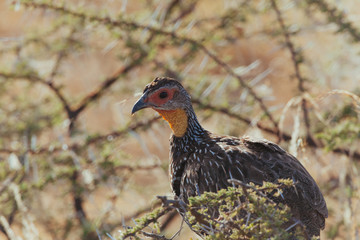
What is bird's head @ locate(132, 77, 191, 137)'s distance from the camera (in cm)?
301

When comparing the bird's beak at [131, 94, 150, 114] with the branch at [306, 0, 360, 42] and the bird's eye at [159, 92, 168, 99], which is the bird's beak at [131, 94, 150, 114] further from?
the branch at [306, 0, 360, 42]

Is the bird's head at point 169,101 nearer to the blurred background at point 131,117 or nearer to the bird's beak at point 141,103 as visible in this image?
the bird's beak at point 141,103

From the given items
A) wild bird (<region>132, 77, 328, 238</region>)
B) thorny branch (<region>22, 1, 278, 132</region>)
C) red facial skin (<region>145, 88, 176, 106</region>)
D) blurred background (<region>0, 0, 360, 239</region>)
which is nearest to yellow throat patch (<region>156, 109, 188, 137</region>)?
wild bird (<region>132, 77, 328, 238</region>)

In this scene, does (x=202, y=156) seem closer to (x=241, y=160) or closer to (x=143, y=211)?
(x=241, y=160)

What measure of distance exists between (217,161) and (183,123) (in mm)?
450

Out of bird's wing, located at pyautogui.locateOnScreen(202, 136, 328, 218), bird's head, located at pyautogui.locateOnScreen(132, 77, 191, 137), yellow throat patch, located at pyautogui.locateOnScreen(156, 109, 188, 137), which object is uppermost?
bird's head, located at pyautogui.locateOnScreen(132, 77, 191, 137)

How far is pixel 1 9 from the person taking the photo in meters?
11.1

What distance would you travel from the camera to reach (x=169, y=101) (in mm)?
3113

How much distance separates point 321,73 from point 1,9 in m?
8.16

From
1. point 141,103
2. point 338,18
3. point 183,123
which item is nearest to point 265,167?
point 183,123

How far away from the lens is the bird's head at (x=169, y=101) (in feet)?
9.89

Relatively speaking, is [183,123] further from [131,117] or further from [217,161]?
[131,117]

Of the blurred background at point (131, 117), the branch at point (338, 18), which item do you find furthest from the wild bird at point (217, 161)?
the branch at point (338, 18)

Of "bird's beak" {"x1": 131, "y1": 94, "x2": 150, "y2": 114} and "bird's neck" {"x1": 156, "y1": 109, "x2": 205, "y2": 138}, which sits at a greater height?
"bird's beak" {"x1": 131, "y1": 94, "x2": 150, "y2": 114}
